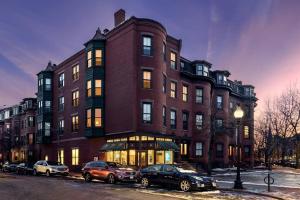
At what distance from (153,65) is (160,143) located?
772 cm

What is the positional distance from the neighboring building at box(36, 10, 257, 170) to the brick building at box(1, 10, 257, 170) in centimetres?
10

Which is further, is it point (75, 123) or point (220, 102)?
point (220, 102)

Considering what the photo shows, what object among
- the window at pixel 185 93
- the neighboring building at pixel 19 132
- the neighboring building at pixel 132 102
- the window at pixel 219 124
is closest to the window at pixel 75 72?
the neighboring building at pixel 132 102

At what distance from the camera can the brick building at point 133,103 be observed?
3791cm

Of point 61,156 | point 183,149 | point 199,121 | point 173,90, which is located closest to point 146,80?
point 173,90

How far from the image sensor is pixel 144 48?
38500 mm

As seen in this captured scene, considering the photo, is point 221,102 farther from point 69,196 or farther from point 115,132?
point 69,196

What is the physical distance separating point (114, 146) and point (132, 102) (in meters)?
4.75

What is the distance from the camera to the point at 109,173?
89.6ft

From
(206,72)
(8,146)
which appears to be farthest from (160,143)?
(8,146)

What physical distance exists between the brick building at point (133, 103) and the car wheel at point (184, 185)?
50.9ft

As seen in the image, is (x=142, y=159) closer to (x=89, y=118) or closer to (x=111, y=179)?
(x=89, y=118)

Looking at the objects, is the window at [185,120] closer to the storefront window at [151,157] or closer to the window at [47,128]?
the storefront window at [151,157]

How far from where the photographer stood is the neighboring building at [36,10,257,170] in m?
37.9
